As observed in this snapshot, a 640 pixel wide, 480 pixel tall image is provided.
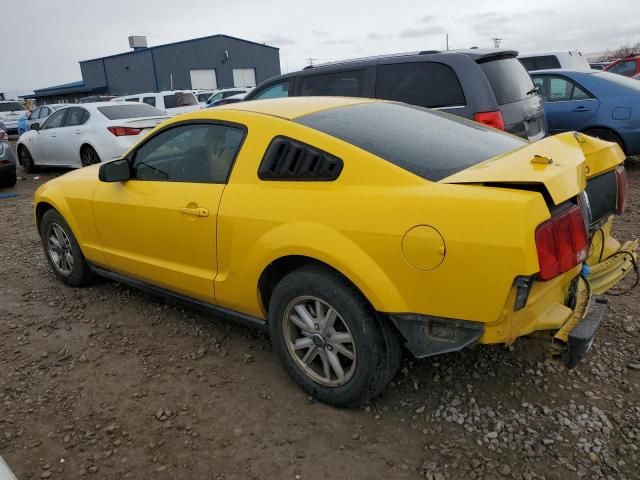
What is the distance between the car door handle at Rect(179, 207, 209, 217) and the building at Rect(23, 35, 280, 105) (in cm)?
3290

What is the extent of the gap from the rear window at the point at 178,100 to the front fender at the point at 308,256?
14439 millimetres

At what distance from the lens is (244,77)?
37.3 metres

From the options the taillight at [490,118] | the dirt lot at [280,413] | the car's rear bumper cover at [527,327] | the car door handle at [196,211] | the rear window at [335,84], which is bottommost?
the dirt lot at [280,413]

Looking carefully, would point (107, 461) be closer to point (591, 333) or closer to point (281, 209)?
point (281, 209)

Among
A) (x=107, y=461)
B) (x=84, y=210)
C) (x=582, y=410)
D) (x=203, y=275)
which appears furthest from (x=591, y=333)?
(x=84, y=210)

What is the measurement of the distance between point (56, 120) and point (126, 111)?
182 centimetres

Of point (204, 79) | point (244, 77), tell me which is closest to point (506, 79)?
point (204, 79)

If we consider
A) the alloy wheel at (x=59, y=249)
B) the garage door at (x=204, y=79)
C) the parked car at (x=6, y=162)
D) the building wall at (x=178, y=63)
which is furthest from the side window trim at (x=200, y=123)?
the garage door at (x=204, y=79)

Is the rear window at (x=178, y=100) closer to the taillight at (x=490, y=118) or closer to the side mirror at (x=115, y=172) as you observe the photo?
the taillight at (x=490, y=118)

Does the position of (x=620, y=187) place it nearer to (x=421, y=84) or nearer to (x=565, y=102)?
(x=421, y=84)

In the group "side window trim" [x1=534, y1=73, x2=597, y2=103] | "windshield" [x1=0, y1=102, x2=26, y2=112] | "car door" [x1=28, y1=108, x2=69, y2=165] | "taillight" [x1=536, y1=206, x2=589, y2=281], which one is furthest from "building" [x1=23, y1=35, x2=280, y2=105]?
"taillight" [x1=536, y1=206, x2=589, y2=281]

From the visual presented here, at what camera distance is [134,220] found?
347cm

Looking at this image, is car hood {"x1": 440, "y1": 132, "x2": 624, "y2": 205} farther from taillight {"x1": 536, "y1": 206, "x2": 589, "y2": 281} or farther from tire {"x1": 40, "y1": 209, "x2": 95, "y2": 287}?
tire {"x1": 40, "y1": 209, "x2": 95, "y2": 287}

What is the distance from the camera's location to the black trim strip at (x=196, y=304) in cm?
300
